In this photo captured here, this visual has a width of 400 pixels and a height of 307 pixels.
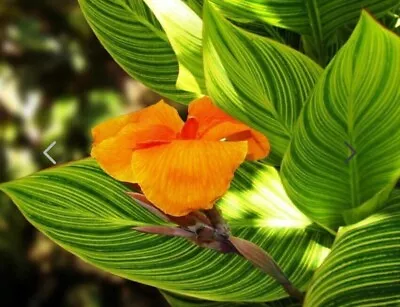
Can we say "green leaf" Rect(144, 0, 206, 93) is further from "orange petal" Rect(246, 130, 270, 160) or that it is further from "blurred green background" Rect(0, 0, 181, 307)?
"blurred green background" Rect(0, 0, 181, 307)

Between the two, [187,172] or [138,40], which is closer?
[187,172]

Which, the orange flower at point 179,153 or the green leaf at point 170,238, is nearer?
the orange flower at point 179,153

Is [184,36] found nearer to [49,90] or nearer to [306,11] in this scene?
[306,11]

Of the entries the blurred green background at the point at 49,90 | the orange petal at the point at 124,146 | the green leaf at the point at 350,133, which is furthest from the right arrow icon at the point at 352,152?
the blurred green background at the point at 49,90

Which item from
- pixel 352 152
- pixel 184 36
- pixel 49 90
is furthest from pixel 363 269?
pixel 49 90

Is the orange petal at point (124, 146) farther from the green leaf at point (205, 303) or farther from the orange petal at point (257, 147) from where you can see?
the green leaf at point (205, 303)

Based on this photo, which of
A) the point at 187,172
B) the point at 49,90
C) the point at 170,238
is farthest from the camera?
the point at 49,90
